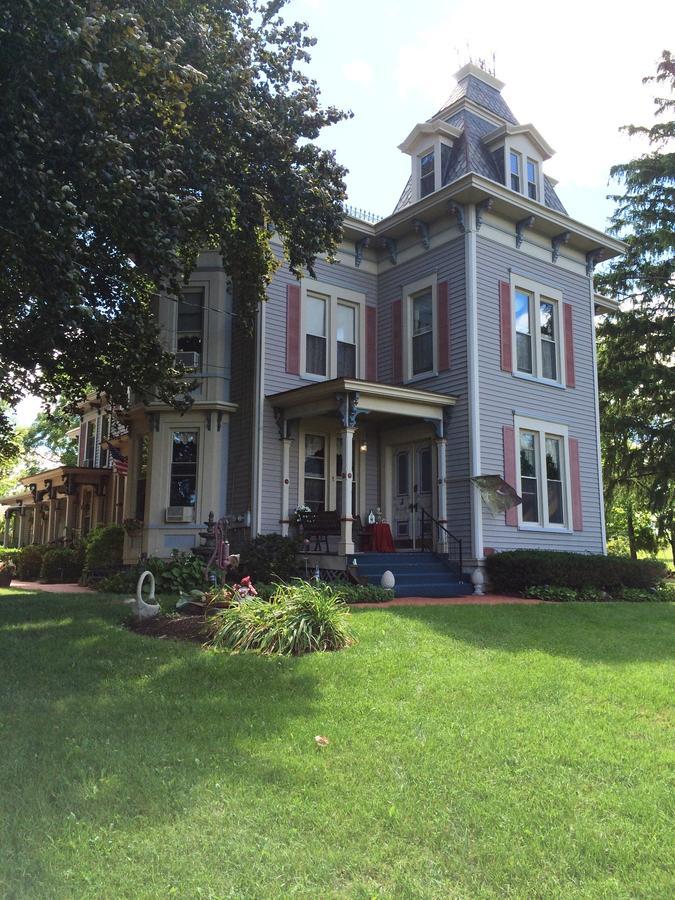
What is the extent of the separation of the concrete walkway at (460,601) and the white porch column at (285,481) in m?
3.09

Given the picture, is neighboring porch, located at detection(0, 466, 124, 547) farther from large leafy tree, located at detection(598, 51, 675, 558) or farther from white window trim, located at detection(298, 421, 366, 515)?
large leafy tree, located at detection(598, 51, 675, 558)

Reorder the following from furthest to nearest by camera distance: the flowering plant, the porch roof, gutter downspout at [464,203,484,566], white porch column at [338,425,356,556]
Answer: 1. the flowering plant
2. gutter downspout at [464,203,484,566]
3. the porch roof
4. white porch column at [338,425,356,556]

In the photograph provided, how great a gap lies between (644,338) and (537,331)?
7.15 m

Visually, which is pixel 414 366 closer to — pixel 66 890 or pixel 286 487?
pixel 286 487

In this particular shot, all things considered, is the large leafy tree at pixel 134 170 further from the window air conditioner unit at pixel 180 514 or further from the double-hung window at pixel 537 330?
the double-hung window at pixel 537 330

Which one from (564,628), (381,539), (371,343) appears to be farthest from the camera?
(371,343)

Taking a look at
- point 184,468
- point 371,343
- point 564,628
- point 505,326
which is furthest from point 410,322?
point 564,628

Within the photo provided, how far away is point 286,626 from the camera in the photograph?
7.28 m

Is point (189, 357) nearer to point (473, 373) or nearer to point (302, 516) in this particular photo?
point (302, 516)

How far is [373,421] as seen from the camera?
1570cm

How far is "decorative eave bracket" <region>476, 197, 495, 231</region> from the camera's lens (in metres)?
14.3

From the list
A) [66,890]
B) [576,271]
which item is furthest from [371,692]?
[576,271]

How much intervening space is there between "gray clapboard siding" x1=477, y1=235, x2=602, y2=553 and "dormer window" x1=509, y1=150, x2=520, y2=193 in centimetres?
176

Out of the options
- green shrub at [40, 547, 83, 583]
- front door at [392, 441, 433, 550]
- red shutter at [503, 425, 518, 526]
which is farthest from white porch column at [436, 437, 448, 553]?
green shrub at [40, 547, 83, 583]
